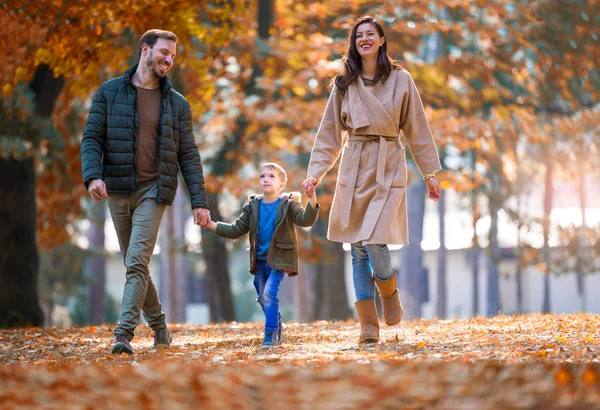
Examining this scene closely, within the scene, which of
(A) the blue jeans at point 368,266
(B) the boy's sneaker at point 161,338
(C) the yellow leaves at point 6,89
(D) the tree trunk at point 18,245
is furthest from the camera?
(D) the tree trunk at point 18,245

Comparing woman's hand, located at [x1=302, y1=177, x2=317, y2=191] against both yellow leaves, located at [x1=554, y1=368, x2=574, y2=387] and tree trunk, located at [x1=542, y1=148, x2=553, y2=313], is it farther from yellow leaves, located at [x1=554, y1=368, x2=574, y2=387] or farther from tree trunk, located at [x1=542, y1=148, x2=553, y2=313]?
tree trunk, located at [x1=542, y1=148, x2=553, y2=313]

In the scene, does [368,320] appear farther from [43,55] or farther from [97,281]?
[97,281]

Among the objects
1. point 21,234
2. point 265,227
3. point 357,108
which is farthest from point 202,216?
point 21,234

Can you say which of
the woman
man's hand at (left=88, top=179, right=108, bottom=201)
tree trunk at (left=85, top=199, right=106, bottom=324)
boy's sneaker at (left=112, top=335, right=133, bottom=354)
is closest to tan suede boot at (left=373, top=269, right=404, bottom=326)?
the woman

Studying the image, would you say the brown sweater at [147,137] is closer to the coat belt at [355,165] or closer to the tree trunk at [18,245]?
the coat belt at [355,165]

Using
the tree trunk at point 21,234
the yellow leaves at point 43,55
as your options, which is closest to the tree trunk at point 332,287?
the tree trunk at point 21,234

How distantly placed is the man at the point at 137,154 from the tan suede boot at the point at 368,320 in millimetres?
1462

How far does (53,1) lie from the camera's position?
9367 millimetres

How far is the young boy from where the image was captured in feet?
23.6

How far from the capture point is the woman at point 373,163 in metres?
6.77

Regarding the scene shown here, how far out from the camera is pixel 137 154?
7125 mm

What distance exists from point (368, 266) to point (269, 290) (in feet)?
2.76

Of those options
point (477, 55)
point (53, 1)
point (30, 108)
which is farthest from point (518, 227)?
point (53, 1)

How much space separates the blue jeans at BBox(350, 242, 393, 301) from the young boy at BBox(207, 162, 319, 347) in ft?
1.57
